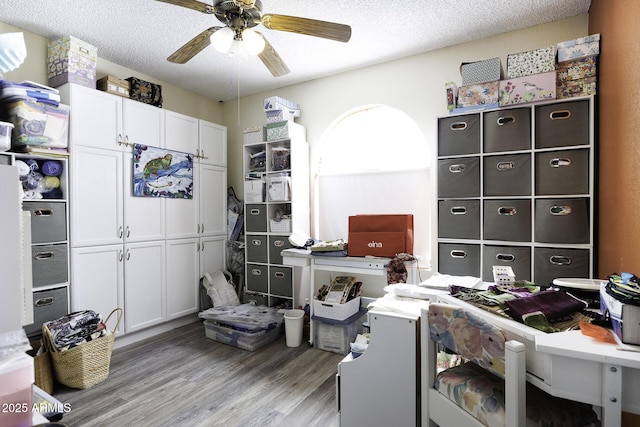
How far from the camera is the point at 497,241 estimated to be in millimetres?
2381

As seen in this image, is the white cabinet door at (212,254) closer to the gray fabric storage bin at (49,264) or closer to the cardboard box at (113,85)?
the gray fabric storage bin at (49,264)

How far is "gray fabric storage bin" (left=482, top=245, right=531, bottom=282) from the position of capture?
229 cm

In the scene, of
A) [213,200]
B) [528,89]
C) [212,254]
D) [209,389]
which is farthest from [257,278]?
[528,89]

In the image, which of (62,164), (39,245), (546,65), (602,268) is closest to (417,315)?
(602,268)

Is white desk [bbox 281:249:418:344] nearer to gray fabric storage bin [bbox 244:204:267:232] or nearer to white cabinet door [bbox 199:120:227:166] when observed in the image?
gray fabric storage bin [bbox 244:204:267:232]

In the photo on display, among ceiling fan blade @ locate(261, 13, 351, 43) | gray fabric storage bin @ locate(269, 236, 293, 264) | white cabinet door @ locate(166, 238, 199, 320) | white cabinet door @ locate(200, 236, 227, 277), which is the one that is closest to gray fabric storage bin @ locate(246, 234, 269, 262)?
gray fabric storage bin @ locate(269, 236, 293, 264)

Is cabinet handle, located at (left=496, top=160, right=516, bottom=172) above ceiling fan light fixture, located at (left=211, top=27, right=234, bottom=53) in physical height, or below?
below

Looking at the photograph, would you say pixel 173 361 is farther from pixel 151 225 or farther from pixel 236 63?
pixel 236 63

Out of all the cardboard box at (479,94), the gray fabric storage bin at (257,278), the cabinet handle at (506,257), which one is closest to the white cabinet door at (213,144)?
the gray fabric storage bin at (257,278)

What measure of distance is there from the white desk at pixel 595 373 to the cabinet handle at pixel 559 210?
1.45 metres

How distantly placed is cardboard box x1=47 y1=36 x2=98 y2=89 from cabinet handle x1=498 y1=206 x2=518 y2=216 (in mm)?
3364

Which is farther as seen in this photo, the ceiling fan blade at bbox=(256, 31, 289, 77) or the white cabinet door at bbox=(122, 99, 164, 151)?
the white cabinet door at bbox=(122, 99, 164, 151)

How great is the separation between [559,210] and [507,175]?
39 centimetres

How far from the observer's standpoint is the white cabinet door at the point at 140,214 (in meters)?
3.01
